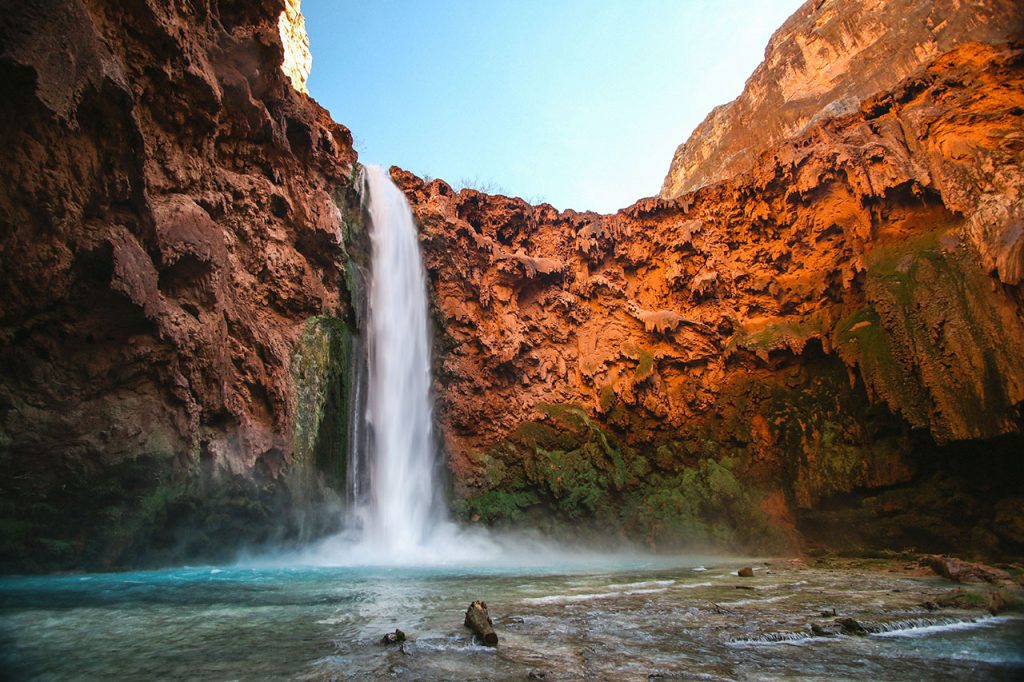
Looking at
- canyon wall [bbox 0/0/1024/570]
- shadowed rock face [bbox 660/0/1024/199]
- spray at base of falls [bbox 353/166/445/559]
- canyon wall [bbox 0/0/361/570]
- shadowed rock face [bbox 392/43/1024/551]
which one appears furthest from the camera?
shadowed rock face [bbox 660/0/1024/199]

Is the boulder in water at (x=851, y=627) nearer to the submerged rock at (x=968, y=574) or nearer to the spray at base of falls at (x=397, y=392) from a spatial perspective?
the submerged rock at (x=968, y=574)

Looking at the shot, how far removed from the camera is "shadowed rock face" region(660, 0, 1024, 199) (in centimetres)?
2094

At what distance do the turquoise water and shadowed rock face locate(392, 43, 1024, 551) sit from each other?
791 centimetres

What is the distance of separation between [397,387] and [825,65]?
2712 cm

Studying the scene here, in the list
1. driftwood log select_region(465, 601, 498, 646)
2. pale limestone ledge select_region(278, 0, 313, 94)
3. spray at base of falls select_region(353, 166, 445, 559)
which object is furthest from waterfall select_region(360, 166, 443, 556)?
pale limestone ledge select_region(278, 0, 313, 94)

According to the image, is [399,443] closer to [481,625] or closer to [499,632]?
[499,632]

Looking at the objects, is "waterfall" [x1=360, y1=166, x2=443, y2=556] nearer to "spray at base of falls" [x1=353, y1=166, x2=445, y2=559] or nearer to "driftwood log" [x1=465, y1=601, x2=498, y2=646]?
"spray at base of falls" [x1=353, y1=166, x2=445, y2=559]

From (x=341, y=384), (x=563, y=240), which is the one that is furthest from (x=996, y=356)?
(x=341, y=384)

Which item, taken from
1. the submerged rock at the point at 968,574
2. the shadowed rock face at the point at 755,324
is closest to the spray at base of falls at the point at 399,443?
the shadowed rock face at the point at 755,324

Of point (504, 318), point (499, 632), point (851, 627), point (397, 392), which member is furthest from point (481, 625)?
point (504, 318)

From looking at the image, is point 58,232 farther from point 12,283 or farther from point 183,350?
point 183,350

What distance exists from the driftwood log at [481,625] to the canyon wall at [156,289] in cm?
769

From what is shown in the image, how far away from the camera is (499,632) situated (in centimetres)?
422

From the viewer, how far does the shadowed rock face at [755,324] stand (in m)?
12.9
